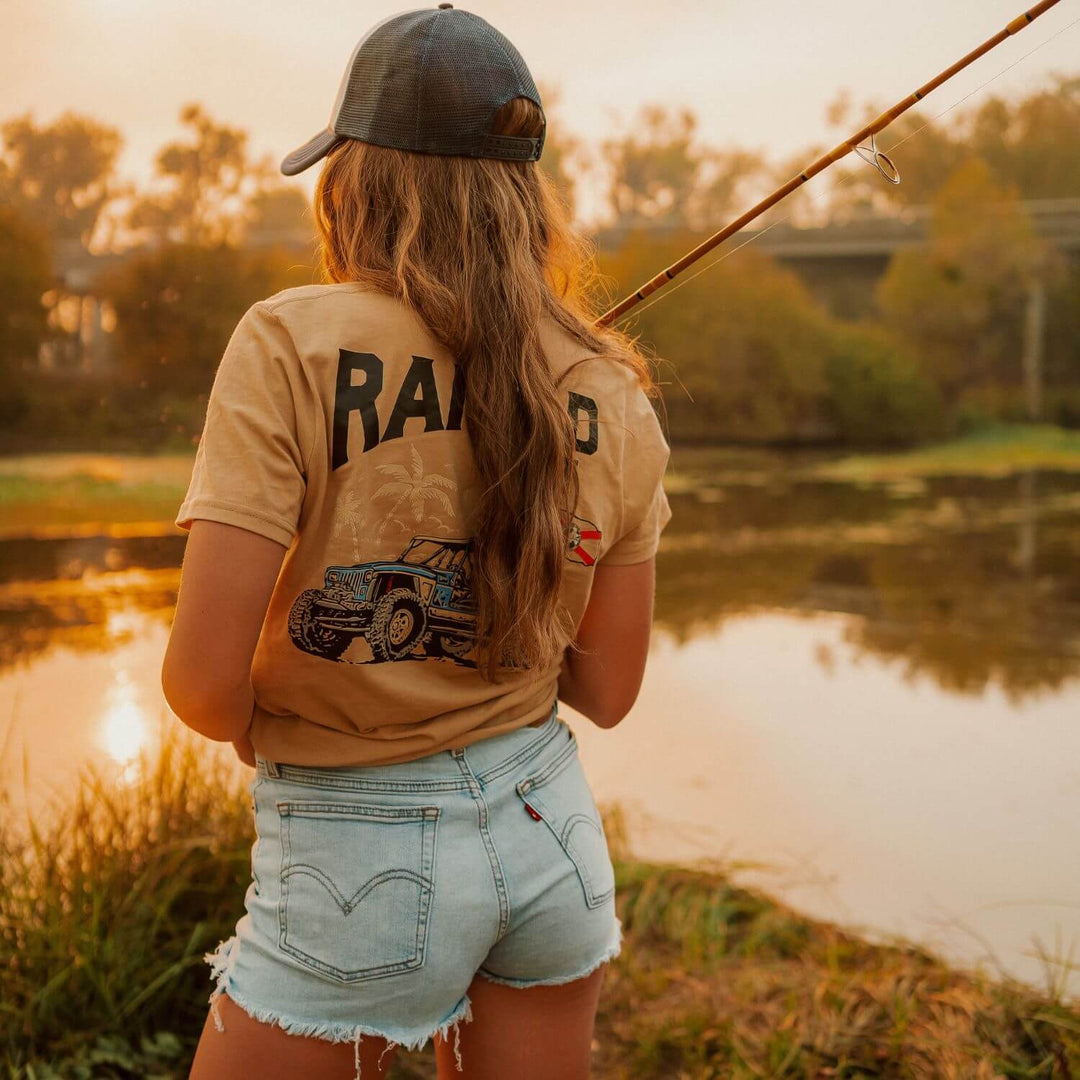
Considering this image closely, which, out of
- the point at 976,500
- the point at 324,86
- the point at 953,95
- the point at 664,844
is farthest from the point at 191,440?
the point at 976,500

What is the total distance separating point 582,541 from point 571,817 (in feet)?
0.75

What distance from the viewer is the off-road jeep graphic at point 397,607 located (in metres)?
0.84

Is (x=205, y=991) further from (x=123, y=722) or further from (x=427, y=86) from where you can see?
(x=427, y=86)

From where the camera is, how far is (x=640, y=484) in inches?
38.8

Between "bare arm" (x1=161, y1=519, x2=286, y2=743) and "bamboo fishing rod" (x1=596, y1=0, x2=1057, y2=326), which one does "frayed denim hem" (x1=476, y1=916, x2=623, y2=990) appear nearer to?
"bare arm" (x1=161, y1=519, x2=286, y2=743)

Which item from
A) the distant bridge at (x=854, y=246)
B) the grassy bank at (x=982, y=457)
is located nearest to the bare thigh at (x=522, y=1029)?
the grassy bank at (x=982, y=457)

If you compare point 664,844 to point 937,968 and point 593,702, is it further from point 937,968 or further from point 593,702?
point 593,702

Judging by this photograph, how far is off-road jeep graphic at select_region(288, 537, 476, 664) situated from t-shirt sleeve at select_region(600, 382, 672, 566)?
17cm

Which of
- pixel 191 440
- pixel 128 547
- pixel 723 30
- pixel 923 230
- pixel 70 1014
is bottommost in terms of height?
pixel 70 1014

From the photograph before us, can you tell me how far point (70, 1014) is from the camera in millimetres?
1598

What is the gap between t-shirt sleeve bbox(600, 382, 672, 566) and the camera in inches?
38.0

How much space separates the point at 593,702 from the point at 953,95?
227 cm

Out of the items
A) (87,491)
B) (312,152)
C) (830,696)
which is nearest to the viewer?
(312,152)

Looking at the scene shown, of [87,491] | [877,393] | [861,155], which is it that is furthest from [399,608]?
[877,393]
